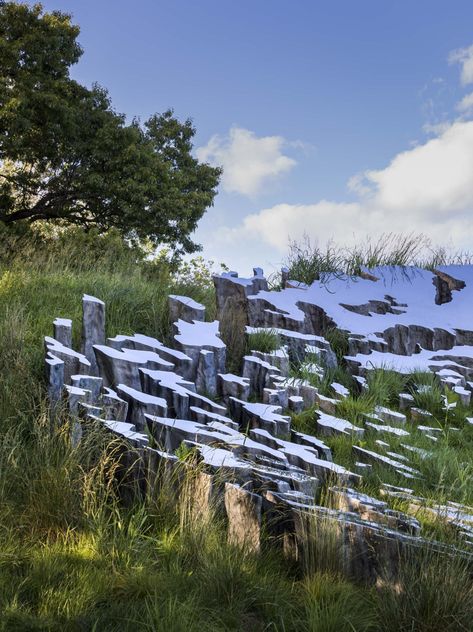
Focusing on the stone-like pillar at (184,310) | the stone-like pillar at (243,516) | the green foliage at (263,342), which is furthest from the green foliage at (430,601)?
the stone-like pillar at (184,310)

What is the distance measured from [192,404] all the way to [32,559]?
6.47 feet

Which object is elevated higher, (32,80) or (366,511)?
(32,80)

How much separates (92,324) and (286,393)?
6.42ft

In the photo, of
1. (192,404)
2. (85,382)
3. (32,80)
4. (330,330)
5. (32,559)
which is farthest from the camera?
(32,80)

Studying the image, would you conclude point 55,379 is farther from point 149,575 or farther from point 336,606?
point 336,606

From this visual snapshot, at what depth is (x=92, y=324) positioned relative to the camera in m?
5.60

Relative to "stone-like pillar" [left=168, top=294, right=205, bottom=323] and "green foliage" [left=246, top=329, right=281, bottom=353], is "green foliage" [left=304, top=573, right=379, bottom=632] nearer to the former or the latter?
"green foliage" [left=246, top=329, right=281, bottom=353]

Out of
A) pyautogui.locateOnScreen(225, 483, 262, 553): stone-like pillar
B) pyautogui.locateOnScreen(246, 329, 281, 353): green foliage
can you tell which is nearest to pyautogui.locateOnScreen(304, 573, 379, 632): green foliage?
pyautogui.locateOnScreen(225, 483, 262, 553): stone-like pillar

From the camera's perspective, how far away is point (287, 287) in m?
9.07

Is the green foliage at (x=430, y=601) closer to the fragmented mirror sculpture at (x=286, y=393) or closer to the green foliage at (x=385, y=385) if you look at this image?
the fragmented mirror sculpture at (x=286, y=393)

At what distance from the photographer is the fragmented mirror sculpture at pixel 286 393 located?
312 cm

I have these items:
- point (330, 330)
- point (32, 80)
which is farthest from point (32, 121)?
point (330, 330)

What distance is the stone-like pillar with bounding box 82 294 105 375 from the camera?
5.55 metres

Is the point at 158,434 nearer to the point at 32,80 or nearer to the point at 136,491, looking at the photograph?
the point at 136,491
